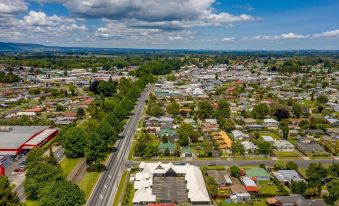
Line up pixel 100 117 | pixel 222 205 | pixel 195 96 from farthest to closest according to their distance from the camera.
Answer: pixel 195 96 < pixel 100 117 < pixel 222 205

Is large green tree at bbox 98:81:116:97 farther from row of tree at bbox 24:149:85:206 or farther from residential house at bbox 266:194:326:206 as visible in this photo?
residential house at bbox 266:194:326:206

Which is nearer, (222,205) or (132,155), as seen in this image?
(222,205)

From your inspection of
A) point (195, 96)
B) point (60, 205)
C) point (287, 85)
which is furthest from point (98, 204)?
point (287, 85)

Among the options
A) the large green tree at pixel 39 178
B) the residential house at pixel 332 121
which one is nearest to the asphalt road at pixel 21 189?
the large green tree at pixel 39 178

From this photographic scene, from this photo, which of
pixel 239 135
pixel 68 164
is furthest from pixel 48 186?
pixel 239 135

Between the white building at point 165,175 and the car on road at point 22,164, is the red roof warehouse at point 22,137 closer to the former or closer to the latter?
the car on road at point 22,164

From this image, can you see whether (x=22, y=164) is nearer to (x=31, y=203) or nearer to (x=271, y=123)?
(x=31, y=203)

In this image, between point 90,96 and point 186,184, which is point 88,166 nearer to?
point 186,184
